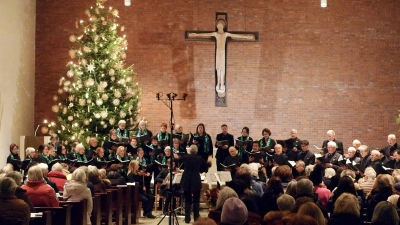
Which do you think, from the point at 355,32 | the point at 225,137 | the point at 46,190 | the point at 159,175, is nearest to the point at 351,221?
the point at 46,190

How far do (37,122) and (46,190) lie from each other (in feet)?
28.6

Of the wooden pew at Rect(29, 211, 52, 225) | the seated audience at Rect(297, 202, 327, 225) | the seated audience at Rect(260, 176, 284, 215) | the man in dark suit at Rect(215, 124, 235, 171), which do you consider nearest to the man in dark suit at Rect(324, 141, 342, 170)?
the man in dark suit at Rect(215, 124, 235, 171)

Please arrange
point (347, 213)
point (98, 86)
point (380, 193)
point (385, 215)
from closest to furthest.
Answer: point (385, 215) → point (347, 213) → point (380, 193) → point (98, 86)

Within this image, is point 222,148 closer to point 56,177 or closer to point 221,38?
point 221,38

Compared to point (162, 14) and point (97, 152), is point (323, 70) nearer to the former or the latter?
point (162, 14)

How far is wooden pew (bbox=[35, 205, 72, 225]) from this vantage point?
7.36 m

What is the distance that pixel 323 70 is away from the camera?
16188 millimetres

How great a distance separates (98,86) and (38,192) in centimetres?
718

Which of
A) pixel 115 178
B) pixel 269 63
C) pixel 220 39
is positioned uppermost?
pixel 220 39

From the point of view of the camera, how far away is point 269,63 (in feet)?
53.0

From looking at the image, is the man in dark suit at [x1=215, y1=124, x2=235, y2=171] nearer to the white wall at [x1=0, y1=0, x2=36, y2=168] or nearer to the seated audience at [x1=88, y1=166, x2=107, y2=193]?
the seated audience at [x1=88, y1=166, x2=107, y2=193]

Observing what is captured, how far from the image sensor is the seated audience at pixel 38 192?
771 centimetres

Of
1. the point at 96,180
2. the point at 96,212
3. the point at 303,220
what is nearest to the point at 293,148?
the point at 96,180

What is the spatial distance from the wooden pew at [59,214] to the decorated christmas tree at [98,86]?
731cm
